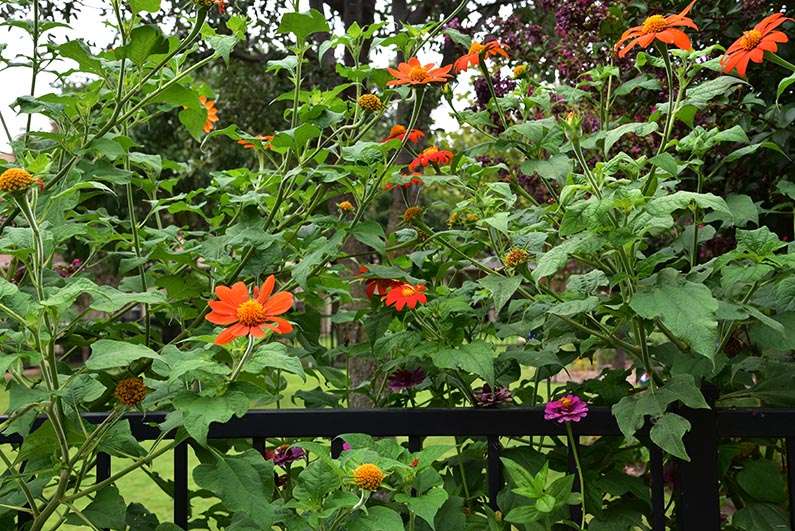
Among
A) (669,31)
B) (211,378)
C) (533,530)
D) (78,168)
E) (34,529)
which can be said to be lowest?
(533,530)

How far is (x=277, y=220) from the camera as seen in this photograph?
6.02ft

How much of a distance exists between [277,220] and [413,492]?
67cm

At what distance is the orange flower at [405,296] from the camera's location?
158 cm

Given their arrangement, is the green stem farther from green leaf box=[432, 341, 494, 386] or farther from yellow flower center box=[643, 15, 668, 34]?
yellow flower center box=[643, 15, 668, 34]

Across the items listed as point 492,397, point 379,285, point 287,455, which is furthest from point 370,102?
point 287,455

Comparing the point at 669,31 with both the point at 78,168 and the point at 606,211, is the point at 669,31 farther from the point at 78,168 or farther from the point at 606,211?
the point at 78,168

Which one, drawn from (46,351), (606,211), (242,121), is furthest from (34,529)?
(242,121)

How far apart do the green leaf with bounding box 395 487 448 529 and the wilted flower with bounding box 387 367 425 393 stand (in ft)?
1.40

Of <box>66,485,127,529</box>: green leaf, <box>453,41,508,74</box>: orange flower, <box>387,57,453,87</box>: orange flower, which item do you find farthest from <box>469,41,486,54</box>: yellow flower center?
<box>66,485,127,529</box>: green leaf

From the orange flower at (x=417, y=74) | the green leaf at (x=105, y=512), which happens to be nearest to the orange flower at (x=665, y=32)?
the orange flower at (x=417, y=74)

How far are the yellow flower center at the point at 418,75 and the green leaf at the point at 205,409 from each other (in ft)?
2.40

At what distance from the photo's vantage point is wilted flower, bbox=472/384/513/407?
158 centimetres

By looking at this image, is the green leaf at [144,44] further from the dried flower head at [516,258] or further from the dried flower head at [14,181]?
the dried flower head at [516,258]

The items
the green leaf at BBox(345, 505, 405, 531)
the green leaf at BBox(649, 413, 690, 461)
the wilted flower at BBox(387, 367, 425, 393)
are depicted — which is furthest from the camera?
the wilted flower at BBox(387, 367, 425, 393)
